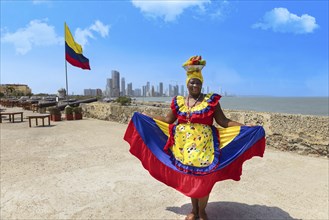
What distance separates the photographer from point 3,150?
7191mm

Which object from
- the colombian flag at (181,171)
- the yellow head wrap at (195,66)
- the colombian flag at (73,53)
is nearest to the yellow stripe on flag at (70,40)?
the colombian flag at (73,53)

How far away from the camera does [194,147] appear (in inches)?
120

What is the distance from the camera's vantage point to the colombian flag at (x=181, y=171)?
2.99 metres

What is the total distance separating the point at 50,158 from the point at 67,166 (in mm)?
904

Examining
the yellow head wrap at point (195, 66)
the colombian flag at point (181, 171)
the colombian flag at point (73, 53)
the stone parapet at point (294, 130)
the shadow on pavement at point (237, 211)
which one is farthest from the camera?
the colombian flag at point (73, 53)

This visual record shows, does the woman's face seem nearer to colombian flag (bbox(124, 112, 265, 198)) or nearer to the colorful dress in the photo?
the colorful dress

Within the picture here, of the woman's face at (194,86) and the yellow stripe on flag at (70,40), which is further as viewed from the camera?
the yellow stripe on flag at (70,40)

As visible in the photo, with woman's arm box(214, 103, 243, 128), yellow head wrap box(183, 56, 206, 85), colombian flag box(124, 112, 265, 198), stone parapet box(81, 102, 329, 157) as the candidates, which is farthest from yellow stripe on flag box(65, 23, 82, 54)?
woman's arm box(214, 103, 243, 128)

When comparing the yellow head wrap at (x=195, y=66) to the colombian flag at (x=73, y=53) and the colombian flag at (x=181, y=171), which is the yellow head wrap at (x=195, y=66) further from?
the colombian flag at (x=73, y=53)

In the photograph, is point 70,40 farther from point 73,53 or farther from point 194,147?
point 194,147

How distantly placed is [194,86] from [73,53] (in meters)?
14.2

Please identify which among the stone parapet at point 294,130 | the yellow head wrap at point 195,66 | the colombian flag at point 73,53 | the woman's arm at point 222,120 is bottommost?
the stone parapet at point 294,130

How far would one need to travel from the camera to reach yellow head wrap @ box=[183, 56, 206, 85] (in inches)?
126

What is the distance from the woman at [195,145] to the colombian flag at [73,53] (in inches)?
537
